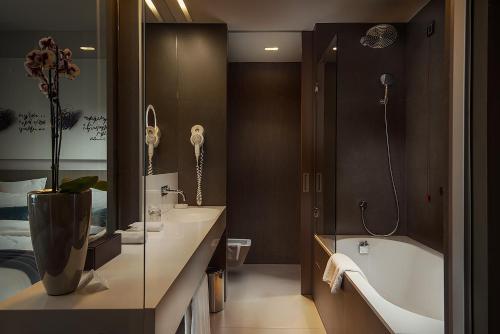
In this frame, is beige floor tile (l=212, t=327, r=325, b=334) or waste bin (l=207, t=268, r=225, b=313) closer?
beige floor tile (l=212, t=327, r=325, b=334)

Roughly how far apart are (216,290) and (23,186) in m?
2.66

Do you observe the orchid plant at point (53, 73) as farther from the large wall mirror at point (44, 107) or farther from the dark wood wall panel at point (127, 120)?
the dark wood wall panel at point (127, 120)

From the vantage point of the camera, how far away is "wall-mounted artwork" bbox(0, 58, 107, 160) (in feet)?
2.55

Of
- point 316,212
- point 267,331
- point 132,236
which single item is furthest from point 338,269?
point 132,236

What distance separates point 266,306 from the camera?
11.2 feet

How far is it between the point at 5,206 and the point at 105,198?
0.31 metres

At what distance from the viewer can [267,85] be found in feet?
15.6

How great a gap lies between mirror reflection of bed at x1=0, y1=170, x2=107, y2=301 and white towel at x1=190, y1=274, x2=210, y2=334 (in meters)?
1.25

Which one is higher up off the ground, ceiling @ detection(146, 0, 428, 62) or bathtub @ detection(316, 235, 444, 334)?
ceiling @ detection(146, 0, 428, 62)

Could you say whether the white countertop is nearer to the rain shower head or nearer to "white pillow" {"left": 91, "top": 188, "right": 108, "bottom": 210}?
"white pillow" {"left": 91, "top": 188, "right": 108, "bottom": 210}

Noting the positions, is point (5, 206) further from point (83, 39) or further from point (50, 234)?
point (83, 39)

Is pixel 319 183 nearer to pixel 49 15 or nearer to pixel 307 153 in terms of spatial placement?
pixel 307 153
